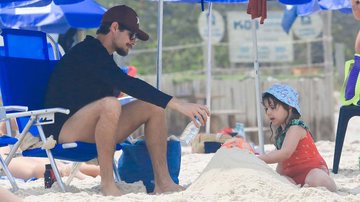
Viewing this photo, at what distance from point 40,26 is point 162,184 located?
235 inches

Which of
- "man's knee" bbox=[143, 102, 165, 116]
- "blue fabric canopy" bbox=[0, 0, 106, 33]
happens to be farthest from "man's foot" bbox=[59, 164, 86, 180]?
"blue fabric canopy" bbox=[0, 0, 106, 33]

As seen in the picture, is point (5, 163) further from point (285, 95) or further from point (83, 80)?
point (285, 95)

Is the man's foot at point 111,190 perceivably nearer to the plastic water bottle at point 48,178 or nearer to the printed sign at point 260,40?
the plastic water bottle at point 48,178

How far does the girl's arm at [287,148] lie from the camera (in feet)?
19.0

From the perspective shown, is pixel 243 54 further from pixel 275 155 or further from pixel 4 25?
pixel 275 155

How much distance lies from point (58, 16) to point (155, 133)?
5359 mm

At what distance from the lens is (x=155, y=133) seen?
5832mm

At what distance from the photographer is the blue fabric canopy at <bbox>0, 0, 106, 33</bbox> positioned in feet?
35.8

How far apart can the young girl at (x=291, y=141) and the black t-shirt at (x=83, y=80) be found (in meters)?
0.83

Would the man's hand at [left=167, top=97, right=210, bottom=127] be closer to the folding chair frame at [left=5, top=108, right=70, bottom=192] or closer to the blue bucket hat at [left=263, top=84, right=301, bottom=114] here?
the blue bucket hat at [left=263, top=84, right=301, bottom=114]

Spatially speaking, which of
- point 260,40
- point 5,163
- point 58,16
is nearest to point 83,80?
point 5,163

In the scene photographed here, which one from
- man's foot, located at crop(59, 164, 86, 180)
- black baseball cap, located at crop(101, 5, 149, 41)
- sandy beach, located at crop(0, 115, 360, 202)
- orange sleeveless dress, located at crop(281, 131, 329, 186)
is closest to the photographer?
sandy beach, located at crop(0, 115, 360, 202)

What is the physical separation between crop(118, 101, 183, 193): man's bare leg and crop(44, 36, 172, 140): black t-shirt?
0.55ft

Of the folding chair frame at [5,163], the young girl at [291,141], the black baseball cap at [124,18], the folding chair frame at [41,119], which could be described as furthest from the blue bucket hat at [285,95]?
the folding chair frame at [5,163]
